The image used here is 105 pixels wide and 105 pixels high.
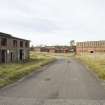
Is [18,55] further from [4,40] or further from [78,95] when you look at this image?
[78,95]

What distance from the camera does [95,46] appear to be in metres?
101

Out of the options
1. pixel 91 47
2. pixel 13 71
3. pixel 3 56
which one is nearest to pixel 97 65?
pixel 13 71

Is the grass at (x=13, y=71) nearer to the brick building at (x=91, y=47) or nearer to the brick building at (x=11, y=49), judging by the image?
the brick building at (x=11, y=49)

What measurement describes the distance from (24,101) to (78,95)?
3.50 metres

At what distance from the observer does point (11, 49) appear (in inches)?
1889

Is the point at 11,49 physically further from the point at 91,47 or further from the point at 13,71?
the point at 91,47

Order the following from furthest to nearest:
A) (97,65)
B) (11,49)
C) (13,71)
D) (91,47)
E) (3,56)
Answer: (91,47)
(11,49)
(3,56)
(97,65)
(13,71)

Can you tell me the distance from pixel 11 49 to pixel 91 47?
61.1m

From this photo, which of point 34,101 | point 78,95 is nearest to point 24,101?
point 34,101

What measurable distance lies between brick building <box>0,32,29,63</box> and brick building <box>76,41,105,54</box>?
49.1 meters

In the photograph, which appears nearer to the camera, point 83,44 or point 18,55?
point 18,55

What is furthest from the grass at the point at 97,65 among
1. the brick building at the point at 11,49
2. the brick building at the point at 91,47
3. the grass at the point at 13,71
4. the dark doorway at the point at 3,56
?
the brick building at the point at 91,47

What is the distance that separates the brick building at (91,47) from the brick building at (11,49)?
49.1 m

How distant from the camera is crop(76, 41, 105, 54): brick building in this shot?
326 feet
